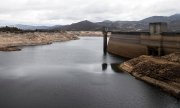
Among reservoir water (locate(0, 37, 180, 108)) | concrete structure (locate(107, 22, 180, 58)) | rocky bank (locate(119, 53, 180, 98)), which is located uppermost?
concrete structure (locate(107, 22, 180, 58))

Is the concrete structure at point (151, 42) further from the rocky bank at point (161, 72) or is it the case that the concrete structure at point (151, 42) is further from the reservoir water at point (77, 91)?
the reservoir water at point (77, 91)

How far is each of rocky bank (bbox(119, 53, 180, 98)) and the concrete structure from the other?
4500mm

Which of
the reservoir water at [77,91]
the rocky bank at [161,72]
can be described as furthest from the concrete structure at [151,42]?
the reservoir water at [77,91]

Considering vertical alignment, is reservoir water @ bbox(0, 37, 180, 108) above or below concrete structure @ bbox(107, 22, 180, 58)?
below

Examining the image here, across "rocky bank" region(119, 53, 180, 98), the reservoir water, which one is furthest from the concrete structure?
the reservoir water

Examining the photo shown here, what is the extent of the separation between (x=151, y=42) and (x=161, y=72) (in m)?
19.4

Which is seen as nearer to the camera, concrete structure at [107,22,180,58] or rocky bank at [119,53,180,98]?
rocky bank at [119,53,180,98]

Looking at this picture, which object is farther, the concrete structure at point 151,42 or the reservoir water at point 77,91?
the concrete structure at point 151,42

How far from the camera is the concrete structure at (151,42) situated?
162 feet

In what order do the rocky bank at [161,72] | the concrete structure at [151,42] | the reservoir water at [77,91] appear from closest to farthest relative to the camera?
1. the reservoir water at [77,91]
2. the rocky bank at [161,72]
3. the concrete structure at [151,42]

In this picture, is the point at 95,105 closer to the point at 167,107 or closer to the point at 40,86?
the point at 167,107

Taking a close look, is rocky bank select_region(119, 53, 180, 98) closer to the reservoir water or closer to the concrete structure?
the reservoir water

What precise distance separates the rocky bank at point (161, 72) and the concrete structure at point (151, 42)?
450 cm

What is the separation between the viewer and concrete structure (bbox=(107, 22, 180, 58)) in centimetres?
4938
